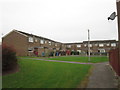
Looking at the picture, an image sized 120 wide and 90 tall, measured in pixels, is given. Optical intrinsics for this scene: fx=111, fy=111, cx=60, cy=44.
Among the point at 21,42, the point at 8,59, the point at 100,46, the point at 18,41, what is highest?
the point at 18,41

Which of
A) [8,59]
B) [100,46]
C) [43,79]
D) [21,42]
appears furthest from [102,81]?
[100,46]

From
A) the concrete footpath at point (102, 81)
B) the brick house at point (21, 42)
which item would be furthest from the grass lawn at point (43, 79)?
the brick house at point (21, 42)

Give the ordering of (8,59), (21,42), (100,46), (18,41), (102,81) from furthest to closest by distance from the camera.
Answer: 1. (100,46)
2. (18,41)
3. (21,42)
4. (8,59)
5. (102,81)

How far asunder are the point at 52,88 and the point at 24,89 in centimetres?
140

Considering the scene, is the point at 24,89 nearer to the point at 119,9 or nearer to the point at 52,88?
the point at 52,88

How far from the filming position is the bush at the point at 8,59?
8930 millimetres

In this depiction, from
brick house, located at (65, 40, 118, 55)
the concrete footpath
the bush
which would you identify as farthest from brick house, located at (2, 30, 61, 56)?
brick house, located at (65, 40, 118, 55)

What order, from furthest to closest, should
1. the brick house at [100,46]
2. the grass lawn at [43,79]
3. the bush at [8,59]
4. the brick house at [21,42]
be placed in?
the brick house at [100,46], the brick house at [21,42], the bush at [8,59], the grass lawn at [43,79]

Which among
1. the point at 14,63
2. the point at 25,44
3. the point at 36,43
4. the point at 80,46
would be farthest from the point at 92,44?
the point at 14,63

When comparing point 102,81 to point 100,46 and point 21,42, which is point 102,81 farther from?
point 100,46

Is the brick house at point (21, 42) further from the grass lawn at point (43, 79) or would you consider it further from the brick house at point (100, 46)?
the brick house at point (100, 46)

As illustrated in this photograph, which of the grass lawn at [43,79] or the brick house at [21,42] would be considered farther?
the brick house at [21,42]

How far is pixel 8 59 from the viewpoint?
912 cm

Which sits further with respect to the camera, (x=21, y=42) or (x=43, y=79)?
(x=21, y=42)
